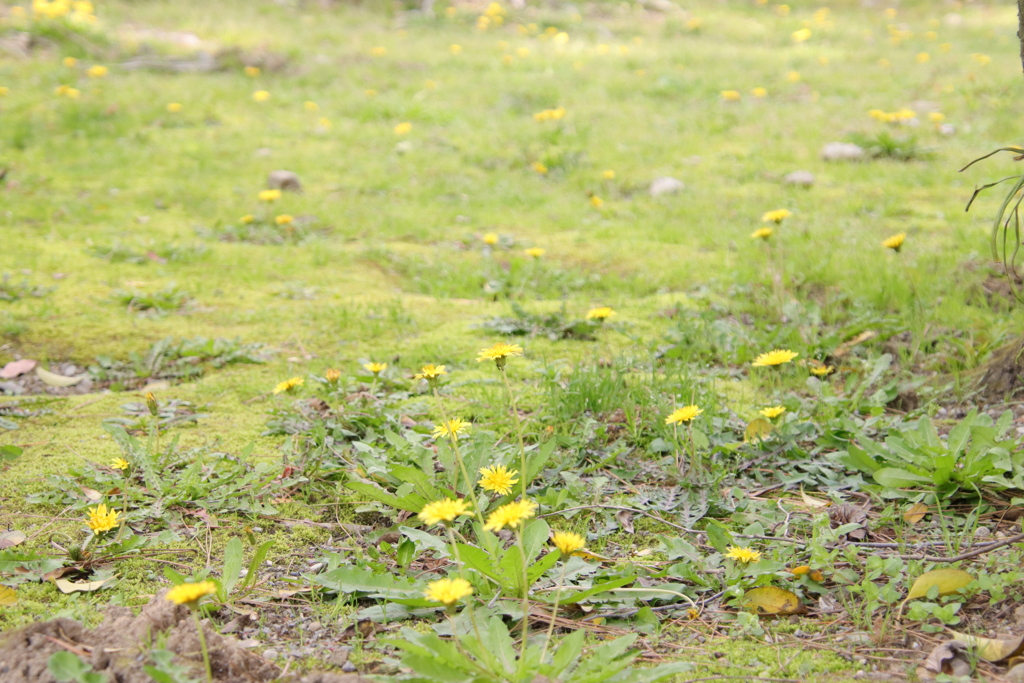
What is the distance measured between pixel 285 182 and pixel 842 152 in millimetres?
4523

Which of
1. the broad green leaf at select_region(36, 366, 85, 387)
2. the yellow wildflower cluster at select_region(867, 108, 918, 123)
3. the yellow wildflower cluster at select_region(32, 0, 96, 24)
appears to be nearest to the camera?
the broad green leaf at select_region(36, 366, 85, 387)

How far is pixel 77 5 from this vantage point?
9.90m

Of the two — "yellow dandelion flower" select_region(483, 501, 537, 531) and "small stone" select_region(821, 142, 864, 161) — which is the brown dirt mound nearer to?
"yellow dandelion flower" select_region(483, 501, 537, 531)

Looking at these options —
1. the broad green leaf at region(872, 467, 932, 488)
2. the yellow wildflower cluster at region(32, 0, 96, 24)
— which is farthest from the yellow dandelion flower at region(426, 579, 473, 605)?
the yellow wildflower cluster at region(32, 0, 96, 24)

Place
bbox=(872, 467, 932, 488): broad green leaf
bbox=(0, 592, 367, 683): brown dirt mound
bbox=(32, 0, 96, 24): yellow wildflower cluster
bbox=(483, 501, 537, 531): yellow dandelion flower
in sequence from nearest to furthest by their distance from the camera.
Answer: bbox=(0, 592, 367, 683): brown dirt mound → bbox=(483, 501, 537, 531): yellow dandelion flower → bbox=(872, 467, 932, 488): broad green leaf → bbox=(32, 0, 96, 24): yellow wildflower cluster

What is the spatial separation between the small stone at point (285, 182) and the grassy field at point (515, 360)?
0.66ft

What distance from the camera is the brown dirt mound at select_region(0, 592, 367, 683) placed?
57.1 inches

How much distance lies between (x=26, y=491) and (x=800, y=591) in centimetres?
212

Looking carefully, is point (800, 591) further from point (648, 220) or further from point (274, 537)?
point (648, 220)

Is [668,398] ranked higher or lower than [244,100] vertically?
lower

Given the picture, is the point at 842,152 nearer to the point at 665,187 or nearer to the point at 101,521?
the point at 665,187

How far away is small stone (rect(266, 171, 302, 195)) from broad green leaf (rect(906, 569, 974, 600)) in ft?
16.9

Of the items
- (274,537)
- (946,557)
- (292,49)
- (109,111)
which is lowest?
(274,537)

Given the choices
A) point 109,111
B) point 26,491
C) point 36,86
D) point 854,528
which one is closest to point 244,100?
point 109,111
